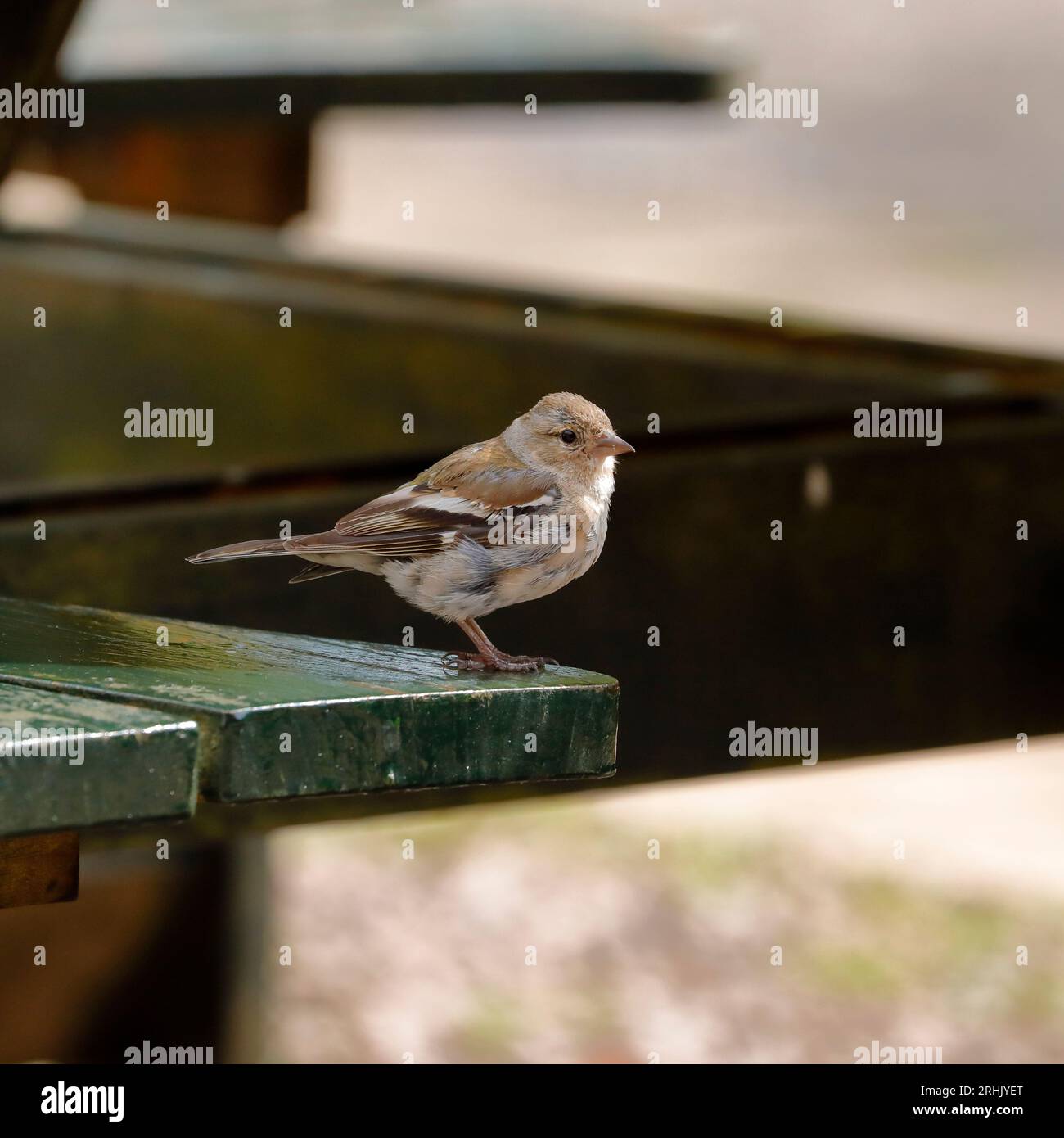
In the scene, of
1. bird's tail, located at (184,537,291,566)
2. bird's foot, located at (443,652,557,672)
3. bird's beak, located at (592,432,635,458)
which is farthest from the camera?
bird's beak, located at (592,432,635,458)

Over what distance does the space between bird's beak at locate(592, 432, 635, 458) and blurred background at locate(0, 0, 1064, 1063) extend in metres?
0.33

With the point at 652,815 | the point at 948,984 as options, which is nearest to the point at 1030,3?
the point at 652,815

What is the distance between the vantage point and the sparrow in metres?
2.77

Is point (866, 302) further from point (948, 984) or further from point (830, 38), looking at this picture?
point (948, 984)

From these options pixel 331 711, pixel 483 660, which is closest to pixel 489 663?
pixel 483 660

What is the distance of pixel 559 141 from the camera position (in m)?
21.9
